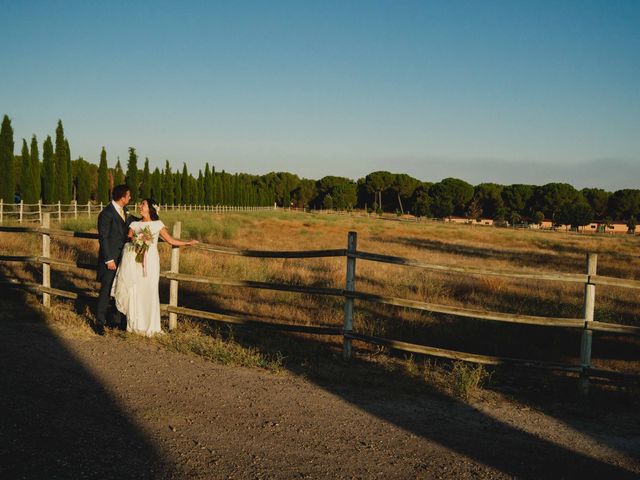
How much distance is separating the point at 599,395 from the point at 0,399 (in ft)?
19.3

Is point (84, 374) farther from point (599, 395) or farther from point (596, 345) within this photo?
point (596, 345)

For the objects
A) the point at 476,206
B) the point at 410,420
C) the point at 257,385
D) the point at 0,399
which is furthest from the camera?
the point at 476,206

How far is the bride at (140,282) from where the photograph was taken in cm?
739

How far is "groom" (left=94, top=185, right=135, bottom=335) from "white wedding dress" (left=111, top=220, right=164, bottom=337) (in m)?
0.21

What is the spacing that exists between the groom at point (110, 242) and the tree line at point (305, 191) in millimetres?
33676

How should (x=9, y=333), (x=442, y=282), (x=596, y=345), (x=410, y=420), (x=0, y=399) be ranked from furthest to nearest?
(x=442, y=282) → (x=596, y=345) → (x=9, y=333) → (x=410, y=420) → (x=0, y=399)

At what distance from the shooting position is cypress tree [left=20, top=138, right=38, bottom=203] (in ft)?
127

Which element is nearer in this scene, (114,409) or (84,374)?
(114,409)

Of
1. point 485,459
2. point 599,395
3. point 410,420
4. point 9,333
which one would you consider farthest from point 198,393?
point 599,395

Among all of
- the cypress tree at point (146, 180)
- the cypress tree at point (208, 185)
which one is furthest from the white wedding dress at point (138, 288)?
the cypress tree at point (208, 185)

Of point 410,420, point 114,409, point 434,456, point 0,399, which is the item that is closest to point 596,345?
point 410,420

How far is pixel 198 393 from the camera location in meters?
5.38

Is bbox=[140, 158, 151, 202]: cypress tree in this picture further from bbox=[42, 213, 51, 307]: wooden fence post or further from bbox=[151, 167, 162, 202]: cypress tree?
bbox=[42, 213, 51, 307]: wooden fence post

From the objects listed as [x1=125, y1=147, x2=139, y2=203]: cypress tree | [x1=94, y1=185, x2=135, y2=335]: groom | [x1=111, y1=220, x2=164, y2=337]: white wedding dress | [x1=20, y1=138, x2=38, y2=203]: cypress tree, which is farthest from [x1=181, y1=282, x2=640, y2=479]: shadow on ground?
[x1=125, y1=147, x2=139, y2=203]: cypress tree
